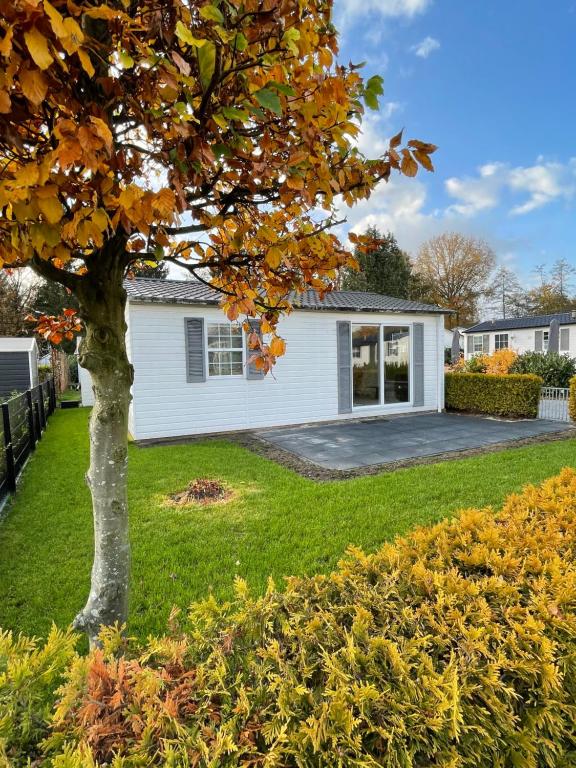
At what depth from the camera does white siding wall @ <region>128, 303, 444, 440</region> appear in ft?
29.1

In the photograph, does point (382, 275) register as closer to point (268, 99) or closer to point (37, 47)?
point (268, 99)

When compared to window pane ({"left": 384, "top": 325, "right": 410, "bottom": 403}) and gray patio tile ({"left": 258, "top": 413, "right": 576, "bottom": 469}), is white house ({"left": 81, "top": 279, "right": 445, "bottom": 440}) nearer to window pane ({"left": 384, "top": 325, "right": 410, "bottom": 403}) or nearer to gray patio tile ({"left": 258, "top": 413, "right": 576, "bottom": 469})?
window pane ({"left": 384, "top": 325, "right": 410, "bottom": 403})

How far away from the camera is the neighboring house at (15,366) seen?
1406cm

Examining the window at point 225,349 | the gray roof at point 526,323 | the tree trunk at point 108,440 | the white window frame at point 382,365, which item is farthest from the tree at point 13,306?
the gray roof at point 526,323

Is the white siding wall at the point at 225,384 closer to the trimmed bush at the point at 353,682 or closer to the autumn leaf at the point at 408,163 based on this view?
the trimmed bush at the point at 353,682

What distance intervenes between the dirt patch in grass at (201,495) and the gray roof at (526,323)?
2514cm

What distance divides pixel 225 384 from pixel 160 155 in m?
8.38

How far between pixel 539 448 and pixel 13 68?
28.1ft

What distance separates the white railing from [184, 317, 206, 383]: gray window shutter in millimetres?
8722

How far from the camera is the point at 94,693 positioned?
1180 millimetres

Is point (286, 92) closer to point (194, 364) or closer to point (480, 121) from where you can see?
point (194, 364)

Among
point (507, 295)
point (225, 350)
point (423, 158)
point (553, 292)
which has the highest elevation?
point (553, 292)

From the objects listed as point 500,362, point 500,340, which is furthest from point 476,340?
point 500,362

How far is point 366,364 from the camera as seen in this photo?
37.4 feet
